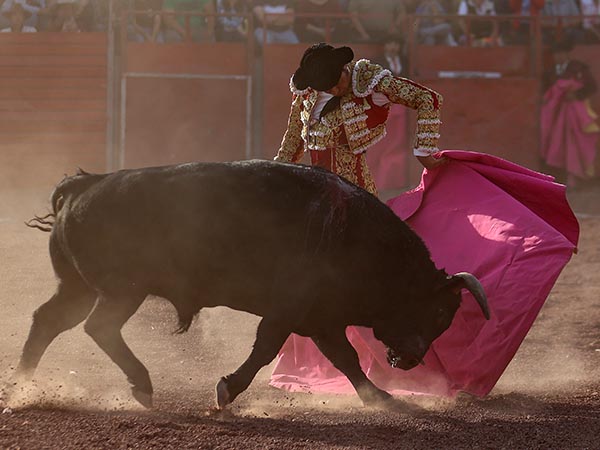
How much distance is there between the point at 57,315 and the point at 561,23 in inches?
323

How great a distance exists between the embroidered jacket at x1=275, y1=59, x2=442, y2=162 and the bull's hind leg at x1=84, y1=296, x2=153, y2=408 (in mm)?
987

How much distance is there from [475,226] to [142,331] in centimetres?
197

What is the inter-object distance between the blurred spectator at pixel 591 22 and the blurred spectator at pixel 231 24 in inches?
133

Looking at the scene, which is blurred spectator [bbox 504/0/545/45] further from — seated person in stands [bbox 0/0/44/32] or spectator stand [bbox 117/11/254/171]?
seated person in stands [bbox 0/0/44/32]

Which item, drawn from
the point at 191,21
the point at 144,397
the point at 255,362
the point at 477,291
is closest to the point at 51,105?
the point at 191,21

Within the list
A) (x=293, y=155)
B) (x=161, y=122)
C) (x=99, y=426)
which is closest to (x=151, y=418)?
(x=99, y=426)

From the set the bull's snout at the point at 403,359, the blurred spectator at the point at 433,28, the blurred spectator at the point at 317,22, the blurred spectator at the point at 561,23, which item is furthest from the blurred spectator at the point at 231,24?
the bull's snout at the point at 403,359

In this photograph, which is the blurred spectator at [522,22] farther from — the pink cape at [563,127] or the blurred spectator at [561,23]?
the pink cape at [563,127]

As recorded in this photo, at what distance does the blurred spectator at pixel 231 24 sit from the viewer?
34.9 ft

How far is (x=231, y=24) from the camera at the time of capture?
1066cm

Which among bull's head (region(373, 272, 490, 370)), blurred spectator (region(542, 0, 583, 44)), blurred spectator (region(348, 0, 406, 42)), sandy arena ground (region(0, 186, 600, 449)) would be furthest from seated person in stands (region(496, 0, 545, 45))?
bull's head (region(373, 272, 490, 370))

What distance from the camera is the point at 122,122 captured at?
34.6 feet

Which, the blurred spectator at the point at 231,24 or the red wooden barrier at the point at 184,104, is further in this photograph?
the blurred spectator at the point at 231,24

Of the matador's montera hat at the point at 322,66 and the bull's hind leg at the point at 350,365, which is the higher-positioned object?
the matador's montera hat at the point at 322,66
